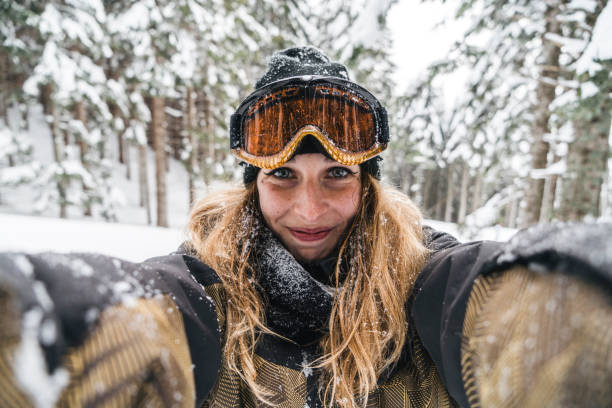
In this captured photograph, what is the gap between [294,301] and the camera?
163 cm

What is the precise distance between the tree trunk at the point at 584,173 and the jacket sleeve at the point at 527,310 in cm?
480

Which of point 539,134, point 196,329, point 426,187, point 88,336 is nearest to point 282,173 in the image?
point 196,329

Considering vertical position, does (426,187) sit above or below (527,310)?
below

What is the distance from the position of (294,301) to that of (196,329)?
0.70 metres

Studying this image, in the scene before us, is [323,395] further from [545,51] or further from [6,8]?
[6,8]

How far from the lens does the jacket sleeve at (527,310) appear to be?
0.70m

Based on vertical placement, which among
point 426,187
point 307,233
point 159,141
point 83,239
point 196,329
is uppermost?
point 159,141

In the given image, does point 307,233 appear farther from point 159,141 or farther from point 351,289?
point 159,141

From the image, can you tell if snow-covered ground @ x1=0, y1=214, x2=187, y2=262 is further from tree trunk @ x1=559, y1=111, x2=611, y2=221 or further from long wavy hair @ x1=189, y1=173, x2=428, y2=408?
tree trunk @ x1=559, y1=111, x2=611, y2=221

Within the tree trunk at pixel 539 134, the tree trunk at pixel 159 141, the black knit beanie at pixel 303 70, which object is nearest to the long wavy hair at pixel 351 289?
the black knit beanie at pixel 303 70

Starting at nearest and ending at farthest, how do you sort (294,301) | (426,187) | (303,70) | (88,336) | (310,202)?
(88,336) → (294,301) → (310,202) → (303,70) → (426,187)

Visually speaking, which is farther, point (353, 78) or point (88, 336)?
point (353, 78)

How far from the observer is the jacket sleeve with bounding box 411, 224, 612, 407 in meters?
0.70

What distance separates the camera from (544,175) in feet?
17.6
